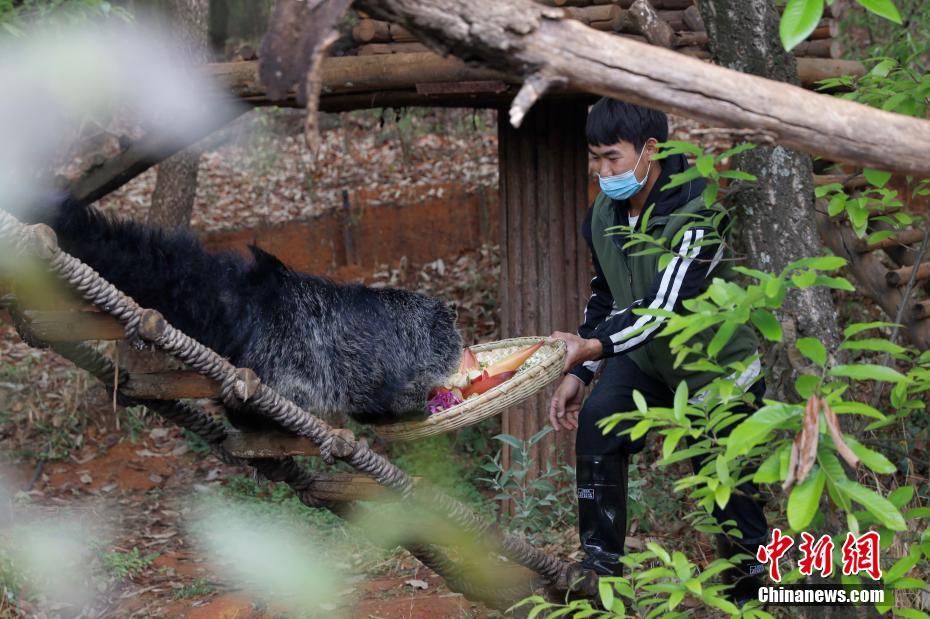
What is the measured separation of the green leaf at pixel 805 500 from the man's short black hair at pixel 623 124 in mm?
1728

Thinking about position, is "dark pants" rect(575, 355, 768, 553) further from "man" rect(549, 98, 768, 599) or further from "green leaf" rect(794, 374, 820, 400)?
"green leaf" rect(794, 374, 820, 400)

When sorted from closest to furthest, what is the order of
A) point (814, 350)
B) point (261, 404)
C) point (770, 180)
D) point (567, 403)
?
point (814, 350)
point (261, 404)
point (770, 180)
point (567, 403)

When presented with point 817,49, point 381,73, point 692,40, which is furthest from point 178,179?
point 817,49

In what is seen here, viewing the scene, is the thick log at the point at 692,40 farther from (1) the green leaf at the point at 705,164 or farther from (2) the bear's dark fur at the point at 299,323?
(1) the green leaf at the point at 705,164

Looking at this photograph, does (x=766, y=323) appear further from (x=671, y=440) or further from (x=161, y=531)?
(x=161, y=531)

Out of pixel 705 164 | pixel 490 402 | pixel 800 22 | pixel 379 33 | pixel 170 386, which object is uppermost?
pixel 379 33

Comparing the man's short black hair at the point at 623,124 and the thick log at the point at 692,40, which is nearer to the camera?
the man's short black hair at the point at 623,124

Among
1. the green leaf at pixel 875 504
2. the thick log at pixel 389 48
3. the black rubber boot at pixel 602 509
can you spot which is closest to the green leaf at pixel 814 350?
the green leaf at pixel 875 504

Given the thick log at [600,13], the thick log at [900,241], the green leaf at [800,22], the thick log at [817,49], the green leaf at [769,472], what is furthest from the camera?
the thick log at [817,49]

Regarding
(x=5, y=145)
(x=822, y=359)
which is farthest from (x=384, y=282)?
(x=822, y=359)

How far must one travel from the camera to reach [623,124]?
3.39m

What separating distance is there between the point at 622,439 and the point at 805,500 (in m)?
1.72

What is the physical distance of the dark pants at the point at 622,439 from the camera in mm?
3557

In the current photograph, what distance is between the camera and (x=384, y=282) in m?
8.59
